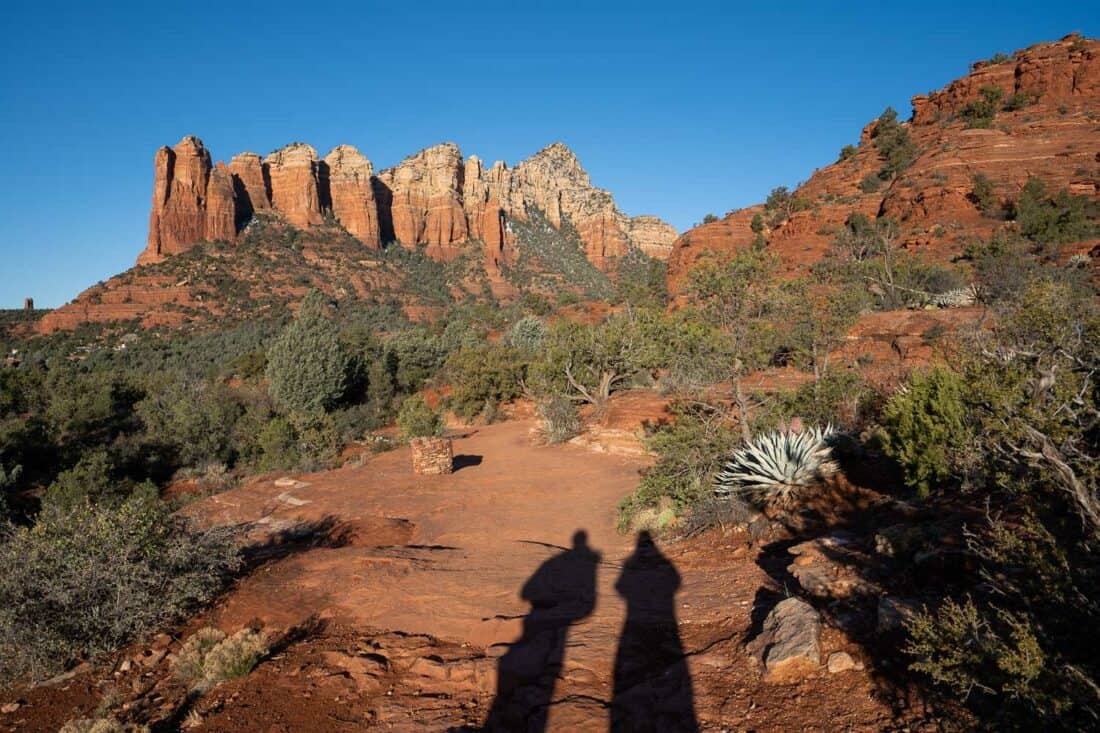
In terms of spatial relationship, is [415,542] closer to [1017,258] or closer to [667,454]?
[667,454]

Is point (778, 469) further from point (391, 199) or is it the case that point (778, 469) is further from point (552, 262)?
point (391, 199)

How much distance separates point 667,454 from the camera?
8.75 m

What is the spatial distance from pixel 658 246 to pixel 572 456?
10471cm

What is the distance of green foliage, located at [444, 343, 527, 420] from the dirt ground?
15.0 metres

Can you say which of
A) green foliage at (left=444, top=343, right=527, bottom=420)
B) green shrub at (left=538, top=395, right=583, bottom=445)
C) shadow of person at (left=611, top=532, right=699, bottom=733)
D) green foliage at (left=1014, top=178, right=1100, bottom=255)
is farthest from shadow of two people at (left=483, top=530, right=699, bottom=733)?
green foliage at (left=1014, top=178, right=1100, bottom=255)

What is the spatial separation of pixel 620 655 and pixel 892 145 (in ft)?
163

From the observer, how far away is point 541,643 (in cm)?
473

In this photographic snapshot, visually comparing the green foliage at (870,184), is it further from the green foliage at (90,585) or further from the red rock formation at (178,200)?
Result: the red rock formation at (178,200)

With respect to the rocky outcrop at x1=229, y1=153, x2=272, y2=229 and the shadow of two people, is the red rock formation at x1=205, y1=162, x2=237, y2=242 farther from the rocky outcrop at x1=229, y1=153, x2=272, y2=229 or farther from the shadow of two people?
the shadow of two people

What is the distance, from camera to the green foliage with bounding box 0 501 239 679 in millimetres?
4559

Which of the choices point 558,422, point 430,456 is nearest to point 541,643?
point 430,456

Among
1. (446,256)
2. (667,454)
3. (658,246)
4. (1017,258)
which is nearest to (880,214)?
(1017,258)

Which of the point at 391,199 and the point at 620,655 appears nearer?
the point at 620,655

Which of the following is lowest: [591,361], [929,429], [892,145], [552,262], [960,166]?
[929,429]
